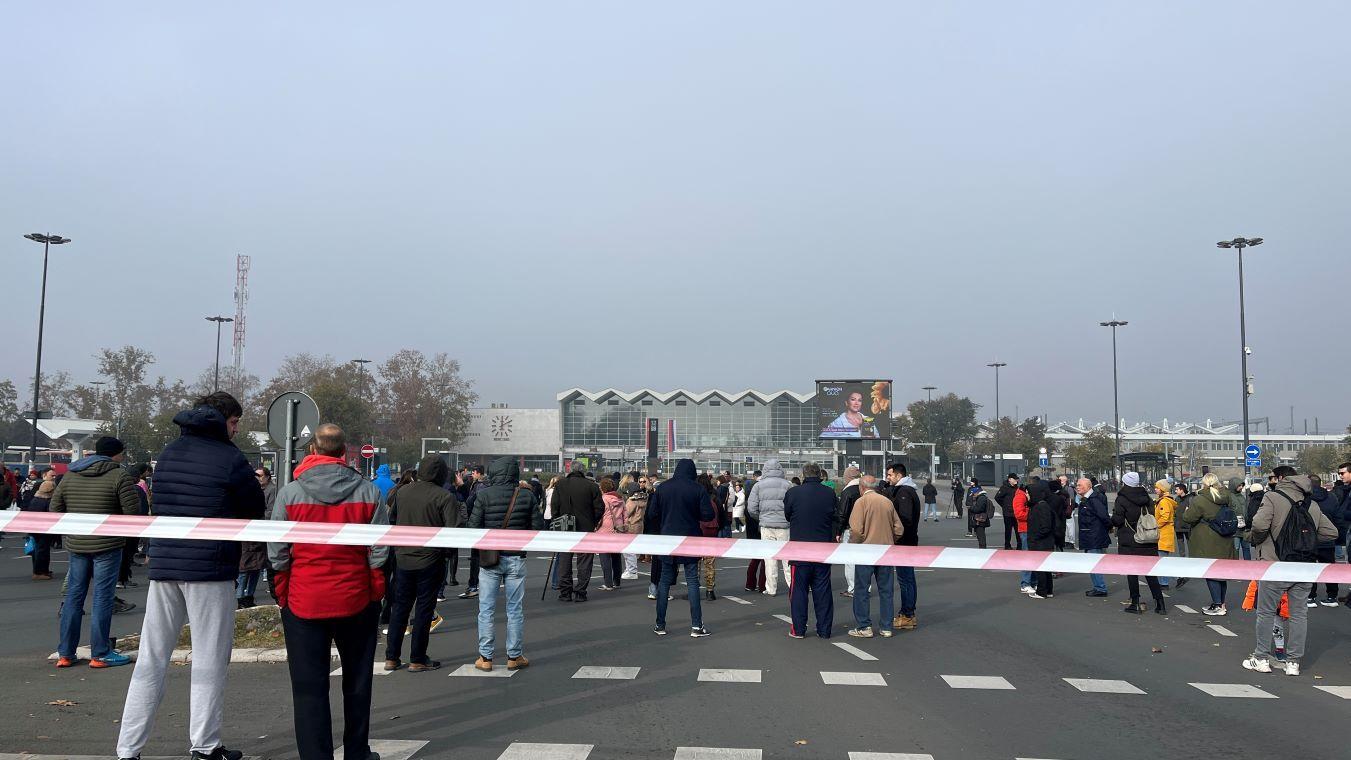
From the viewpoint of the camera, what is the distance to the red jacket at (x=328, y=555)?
15.2 feet

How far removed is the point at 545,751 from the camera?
5.32 meters

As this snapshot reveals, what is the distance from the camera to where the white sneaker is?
809cm

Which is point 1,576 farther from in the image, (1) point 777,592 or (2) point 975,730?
(2) point 975,730

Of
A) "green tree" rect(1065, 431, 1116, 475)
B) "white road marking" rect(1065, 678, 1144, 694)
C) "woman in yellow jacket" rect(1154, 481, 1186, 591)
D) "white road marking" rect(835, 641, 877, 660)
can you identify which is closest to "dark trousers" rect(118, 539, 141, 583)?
"white road marking" rect(835, 641, 877, 660)

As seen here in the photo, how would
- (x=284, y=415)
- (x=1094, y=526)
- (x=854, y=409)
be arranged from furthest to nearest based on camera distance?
(x=854, y=409), (x=1094, y=526), (x=284, y=415)

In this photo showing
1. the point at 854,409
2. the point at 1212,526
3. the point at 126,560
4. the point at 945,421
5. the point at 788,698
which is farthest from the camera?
the point at 945,421

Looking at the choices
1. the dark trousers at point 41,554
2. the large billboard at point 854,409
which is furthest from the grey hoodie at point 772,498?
the large billboard at point 854,409

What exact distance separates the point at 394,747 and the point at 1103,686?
5499mm

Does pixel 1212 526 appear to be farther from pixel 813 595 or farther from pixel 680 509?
pixel 680 509

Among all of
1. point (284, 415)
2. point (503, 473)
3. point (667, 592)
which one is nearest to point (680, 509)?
point (667, 592)

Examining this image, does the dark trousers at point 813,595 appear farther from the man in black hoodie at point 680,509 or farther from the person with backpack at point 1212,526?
the person with backpack at point 1212,526

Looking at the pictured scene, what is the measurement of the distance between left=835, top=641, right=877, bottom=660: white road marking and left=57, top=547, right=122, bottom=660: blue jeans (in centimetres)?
642

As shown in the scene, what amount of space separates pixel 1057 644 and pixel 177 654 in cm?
833

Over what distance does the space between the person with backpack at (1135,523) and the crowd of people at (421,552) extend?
0.09ft
